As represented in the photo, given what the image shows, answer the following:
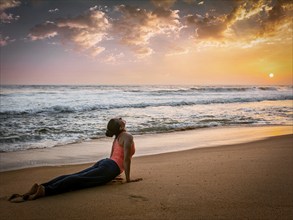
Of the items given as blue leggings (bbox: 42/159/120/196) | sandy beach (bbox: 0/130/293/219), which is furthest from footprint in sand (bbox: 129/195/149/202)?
blue leggings (bbox: 42/159/120/196)

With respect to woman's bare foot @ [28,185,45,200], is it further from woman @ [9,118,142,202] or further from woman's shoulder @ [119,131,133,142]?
woman's shoulder @ [119,131,133,142]

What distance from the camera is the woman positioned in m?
3.99

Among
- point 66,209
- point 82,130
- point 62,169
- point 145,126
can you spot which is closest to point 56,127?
point 82,130

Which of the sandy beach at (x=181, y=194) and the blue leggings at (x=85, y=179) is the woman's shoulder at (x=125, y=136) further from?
the sandy beach at (x=181, y=194)

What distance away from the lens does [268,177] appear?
4406 mm

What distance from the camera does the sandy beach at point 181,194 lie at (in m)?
3.19

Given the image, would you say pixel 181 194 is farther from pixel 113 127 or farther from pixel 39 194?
pixel 39 194

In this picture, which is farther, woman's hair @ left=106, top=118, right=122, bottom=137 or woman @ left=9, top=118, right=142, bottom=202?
woman's hair @ left=106, top=118, right=122, bottom=137

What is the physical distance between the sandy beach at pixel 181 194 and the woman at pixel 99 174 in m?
0.13

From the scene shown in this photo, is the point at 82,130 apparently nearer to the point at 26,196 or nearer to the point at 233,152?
the point at 233,152

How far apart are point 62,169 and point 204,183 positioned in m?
3.30

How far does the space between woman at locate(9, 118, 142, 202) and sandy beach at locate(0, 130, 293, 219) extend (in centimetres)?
13

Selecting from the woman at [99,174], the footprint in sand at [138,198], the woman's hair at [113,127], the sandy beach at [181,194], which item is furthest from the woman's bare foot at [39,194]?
the woman's hair at [113,127]

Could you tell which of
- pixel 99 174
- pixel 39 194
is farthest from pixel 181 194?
pixel 39 194
